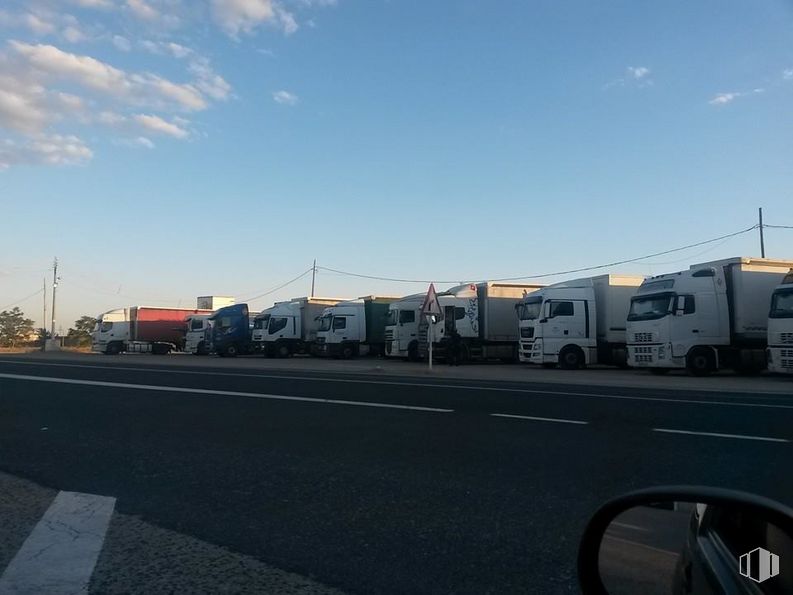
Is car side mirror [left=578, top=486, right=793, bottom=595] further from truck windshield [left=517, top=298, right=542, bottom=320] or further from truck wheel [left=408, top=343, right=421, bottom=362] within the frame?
truck wheel [left=408, top=343, right=421, bottom=362]

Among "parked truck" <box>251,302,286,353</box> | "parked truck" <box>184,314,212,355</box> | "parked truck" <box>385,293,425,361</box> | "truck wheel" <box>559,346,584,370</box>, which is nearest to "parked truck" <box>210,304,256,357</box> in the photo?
"parked truck" <box>184,314,212,355</box>

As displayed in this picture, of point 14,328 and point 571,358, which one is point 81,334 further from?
point 571,358

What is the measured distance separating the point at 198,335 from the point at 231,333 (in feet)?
12.9

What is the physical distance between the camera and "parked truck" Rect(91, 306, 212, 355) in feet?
170

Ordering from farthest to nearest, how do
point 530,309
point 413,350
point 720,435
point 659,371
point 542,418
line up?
point 413,350 → point 530,309 → point 659,371 → point 542,418 → point 720,435

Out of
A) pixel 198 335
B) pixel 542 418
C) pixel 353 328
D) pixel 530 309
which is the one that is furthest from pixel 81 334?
pixel 542 418

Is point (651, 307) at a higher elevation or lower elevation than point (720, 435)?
higher

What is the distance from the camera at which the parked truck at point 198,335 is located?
46.6 meters

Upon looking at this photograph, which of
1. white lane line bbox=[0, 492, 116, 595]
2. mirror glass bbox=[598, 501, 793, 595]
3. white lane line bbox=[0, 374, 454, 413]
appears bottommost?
white lane line bbox=[0, 492, 116, 595]

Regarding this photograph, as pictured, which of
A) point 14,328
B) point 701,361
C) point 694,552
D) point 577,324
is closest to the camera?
point 694,552

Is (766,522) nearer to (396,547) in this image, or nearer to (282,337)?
(396,547)

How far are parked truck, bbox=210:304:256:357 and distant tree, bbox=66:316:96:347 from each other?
30.6 m

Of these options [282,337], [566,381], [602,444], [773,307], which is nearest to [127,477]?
[602,444]

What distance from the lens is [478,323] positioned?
3328cm
